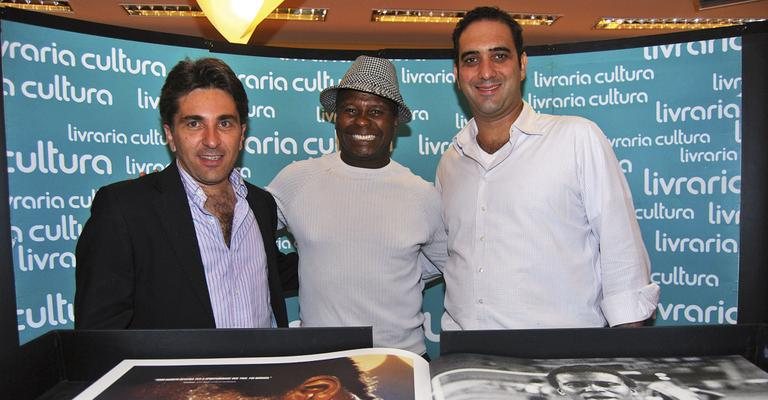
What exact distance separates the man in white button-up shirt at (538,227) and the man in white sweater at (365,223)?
20 centimetres

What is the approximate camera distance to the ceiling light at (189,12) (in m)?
6.68

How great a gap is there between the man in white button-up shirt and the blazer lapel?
0.86 m

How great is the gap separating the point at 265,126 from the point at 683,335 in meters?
2.00

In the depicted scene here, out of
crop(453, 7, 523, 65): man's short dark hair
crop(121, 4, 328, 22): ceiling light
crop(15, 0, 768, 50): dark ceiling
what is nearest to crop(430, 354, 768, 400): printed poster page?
crop(453, 7, 523, 65): man's short dark hair

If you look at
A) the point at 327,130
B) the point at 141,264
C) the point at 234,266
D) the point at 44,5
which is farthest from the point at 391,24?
the point at 141,264

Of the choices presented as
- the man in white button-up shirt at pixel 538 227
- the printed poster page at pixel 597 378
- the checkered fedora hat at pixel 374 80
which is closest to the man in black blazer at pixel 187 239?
the checkered fedora hat at pixel 374 80

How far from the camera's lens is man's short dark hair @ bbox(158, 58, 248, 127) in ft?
5.23

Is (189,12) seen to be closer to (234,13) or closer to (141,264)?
(234,13)

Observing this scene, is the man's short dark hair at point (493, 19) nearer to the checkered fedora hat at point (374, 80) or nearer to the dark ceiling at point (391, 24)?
the checkered fedora hat at point (374, 80)

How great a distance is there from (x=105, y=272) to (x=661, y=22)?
788 centimetres

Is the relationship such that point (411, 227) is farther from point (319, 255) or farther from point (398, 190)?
point (319, 255)

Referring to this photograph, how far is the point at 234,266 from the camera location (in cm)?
158

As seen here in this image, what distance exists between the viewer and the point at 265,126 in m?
2.45

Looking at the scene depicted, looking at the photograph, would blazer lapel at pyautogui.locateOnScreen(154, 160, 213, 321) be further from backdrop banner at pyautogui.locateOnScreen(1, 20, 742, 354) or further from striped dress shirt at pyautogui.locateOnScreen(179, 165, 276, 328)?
backdrop banner at pyautogui.locateOnScreen(1, 20, 742, 354)
